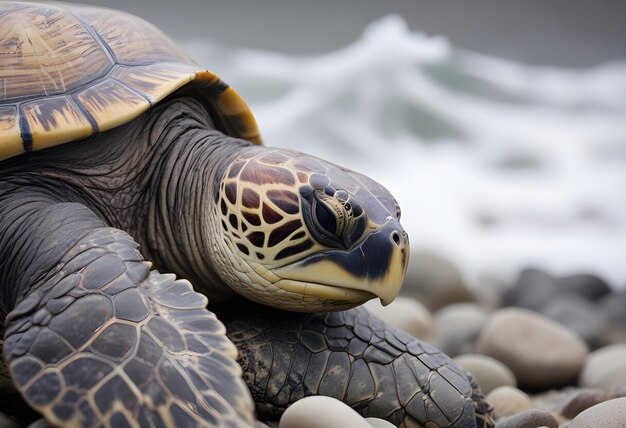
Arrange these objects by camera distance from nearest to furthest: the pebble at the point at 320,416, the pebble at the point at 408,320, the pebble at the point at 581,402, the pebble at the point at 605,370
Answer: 1. the pebble at the point at 320,416
2. the pebble at the point at 581,402
3. the pebble at the point at 605,370
4. the pebble at the point at 408,320

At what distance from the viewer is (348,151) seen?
25.7 ft

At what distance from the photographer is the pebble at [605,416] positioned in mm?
1652

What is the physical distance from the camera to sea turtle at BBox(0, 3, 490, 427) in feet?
4.26

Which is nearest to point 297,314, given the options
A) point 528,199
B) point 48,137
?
point 48,137

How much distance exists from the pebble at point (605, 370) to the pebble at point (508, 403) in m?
0.59

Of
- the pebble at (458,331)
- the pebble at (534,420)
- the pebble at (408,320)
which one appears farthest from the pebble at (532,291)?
the pebble at (534,420)

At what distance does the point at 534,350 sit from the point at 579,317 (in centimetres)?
111

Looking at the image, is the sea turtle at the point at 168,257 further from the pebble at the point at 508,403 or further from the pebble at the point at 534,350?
the pebble at the point at 534,350

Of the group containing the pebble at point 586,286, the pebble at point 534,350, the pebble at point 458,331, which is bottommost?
the pebble at point 458,331

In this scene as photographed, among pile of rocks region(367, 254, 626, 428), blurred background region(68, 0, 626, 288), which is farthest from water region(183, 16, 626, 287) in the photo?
pile of rocks region(367, 254, 626, 428)

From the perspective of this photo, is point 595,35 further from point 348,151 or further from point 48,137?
point 48,137

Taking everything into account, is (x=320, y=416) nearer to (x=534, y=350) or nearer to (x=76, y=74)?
(x=76, y=74)

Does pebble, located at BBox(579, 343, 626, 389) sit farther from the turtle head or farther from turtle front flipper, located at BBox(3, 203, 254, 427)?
turtle front flipper, located at BBox(3, 203, 254, 427)

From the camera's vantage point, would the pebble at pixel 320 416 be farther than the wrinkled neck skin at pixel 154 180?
No
